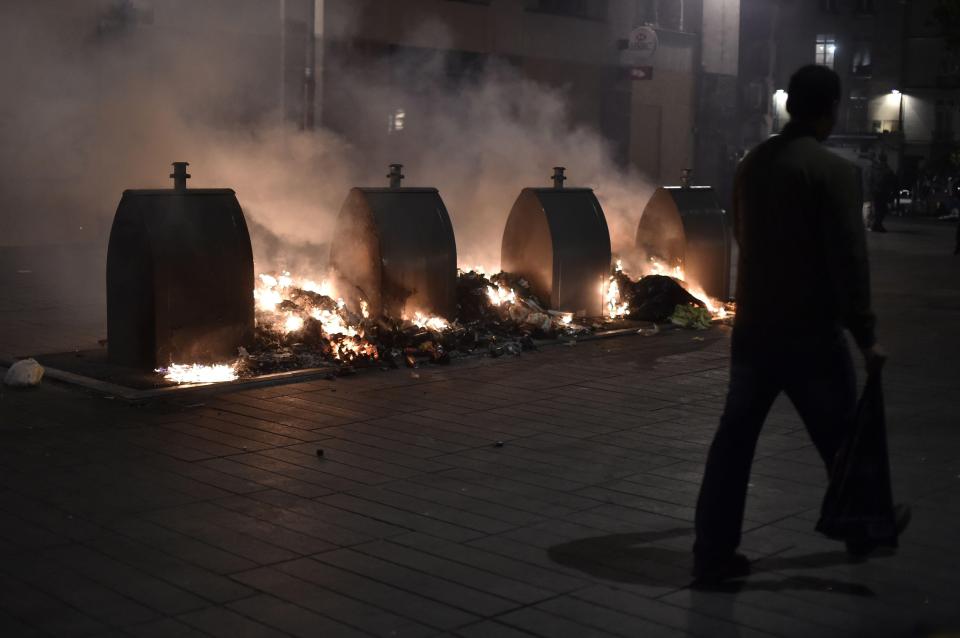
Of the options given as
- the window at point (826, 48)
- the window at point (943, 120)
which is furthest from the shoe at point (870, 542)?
the window at point (826, 48)

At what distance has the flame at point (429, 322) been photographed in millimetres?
A: 9445

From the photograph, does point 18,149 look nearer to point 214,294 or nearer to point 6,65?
point 6,65

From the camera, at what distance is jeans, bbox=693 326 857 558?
4125 mm

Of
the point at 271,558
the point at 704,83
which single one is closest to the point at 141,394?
the point at 271,558

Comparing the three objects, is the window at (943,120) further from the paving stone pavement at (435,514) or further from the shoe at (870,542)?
the shoe at (870,542)

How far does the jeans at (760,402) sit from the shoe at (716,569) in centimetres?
3

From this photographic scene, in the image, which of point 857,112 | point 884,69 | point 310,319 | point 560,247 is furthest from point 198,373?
point 857,112

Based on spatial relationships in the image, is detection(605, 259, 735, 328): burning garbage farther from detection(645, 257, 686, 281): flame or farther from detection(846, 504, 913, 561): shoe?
detection(846, 504, 913, 561): shoe

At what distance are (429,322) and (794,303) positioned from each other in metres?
5.62

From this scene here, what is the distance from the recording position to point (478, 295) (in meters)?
10.2

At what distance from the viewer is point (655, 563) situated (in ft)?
14.3

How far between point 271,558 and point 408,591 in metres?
0.60

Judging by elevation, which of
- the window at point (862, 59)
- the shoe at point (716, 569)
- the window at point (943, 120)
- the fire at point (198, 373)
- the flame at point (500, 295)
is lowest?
the shoe at point (716, 569)

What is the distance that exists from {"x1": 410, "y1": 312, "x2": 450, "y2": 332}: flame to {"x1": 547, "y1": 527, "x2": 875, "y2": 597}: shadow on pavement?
4.86 metres
